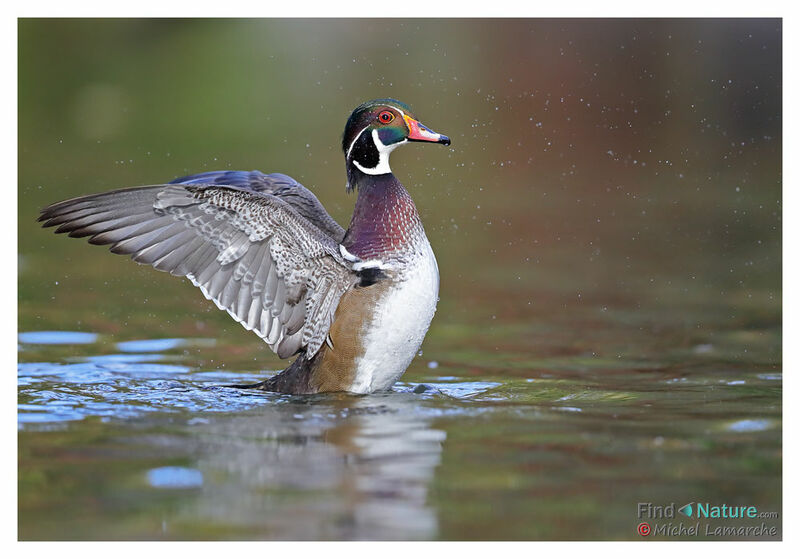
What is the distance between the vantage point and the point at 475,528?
15.1 feet

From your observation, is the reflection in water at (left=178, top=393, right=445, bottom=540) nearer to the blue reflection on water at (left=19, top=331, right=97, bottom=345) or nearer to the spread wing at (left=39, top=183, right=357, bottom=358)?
the spread wing at (left=39, top=183, right=357, bottom=358)

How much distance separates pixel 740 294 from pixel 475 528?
5979mm

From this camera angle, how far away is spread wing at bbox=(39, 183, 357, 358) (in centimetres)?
675

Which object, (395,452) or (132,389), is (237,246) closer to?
(132,389)

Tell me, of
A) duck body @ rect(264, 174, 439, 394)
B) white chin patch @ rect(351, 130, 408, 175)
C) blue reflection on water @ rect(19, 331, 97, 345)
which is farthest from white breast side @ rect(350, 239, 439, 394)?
blue reflection on water @ rect(19, 331, 97, 345)

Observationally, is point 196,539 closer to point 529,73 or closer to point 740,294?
point 740,294

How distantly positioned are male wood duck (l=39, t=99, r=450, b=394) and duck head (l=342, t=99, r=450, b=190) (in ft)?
0.06

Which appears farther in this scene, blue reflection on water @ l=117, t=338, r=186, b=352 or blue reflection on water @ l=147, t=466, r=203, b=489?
blue reflection on water @ l=117, t=338, r=186, b=352

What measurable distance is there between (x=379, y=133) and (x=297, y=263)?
3.40ft


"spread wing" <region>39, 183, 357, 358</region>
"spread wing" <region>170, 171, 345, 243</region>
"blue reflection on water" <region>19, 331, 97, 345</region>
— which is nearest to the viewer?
"spread wing" <region>39, 183, 357, 358</region>

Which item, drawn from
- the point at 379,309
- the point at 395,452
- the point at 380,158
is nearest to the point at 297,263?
the point at 379,309

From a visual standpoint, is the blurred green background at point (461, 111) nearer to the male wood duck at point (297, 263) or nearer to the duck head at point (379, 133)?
the duck head at point (379, 133)

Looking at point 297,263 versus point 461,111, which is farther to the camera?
point 461,111

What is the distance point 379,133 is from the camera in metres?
7.23
